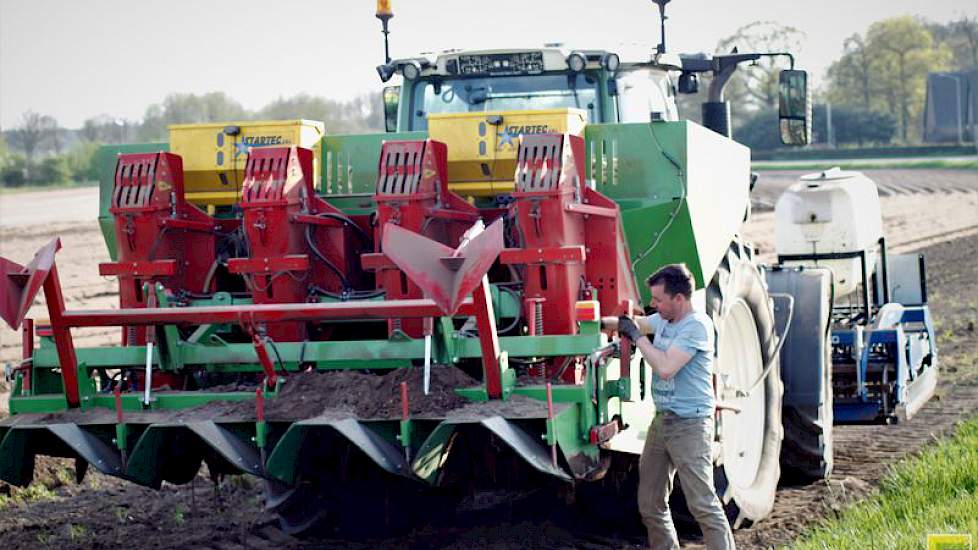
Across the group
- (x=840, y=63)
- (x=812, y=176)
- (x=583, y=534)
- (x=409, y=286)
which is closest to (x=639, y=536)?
(x=583, y=534)

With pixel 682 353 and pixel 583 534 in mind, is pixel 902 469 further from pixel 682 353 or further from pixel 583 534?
pixel 682 353

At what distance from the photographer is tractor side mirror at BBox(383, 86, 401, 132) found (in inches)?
419

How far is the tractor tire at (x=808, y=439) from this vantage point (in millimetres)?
9680

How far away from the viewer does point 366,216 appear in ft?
28.3

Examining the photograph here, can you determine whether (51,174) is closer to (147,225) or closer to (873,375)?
(873,375)

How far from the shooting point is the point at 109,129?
218 feet

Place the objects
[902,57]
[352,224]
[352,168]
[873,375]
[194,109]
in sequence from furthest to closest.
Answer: [902,57] < [194,109] < [873,375] < [352,168] < [352,224]

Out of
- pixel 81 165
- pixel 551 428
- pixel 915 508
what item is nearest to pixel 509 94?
pixel 551 428

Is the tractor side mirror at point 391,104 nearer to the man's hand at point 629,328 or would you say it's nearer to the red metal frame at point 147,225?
the red metal frame at point 147,225

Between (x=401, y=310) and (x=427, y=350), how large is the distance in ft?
0.97

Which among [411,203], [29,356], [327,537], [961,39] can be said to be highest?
[961,39]

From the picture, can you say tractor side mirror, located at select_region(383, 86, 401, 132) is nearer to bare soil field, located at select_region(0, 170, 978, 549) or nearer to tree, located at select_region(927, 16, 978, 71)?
Result: bare soil field, located at select_region(0, 170, 978, 549)

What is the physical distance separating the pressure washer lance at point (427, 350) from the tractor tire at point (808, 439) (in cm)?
336

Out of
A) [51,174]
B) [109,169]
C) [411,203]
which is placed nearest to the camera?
[411,203]
